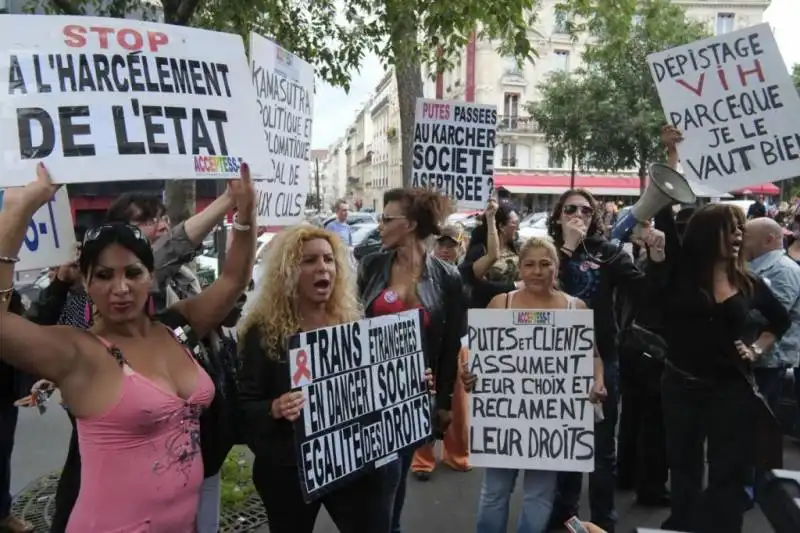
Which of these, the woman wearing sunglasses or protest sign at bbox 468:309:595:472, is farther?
the woman wearing sunglasses

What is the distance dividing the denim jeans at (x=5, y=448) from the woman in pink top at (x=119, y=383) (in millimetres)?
1965

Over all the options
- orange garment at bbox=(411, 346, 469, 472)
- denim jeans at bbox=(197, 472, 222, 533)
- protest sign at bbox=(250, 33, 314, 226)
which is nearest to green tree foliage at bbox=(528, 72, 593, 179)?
orange garment at bbox=(411, 346, 469, 472)

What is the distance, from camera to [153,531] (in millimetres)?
2197

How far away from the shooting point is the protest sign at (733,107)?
421 centimetres

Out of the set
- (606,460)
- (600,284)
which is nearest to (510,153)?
(600,284)

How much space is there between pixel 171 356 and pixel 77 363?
1.15ft

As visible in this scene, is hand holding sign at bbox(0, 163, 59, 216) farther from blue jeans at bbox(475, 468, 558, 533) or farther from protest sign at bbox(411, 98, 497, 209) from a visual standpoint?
protest sign at bbox(411, 98, 497, 209)

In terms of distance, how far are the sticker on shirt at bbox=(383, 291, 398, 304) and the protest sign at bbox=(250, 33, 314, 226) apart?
2.71ft

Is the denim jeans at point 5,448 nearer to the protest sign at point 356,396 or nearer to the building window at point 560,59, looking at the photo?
the protest sign at point 356,396

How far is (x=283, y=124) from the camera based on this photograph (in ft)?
13.8

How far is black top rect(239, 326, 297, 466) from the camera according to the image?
2676mm

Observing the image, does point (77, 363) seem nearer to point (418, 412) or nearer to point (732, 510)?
point (418, 412)

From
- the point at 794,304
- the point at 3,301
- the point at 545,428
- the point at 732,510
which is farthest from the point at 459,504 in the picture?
the point at 3,301

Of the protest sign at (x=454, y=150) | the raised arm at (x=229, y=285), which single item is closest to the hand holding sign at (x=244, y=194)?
the raised arm at (x=229, y=285)
